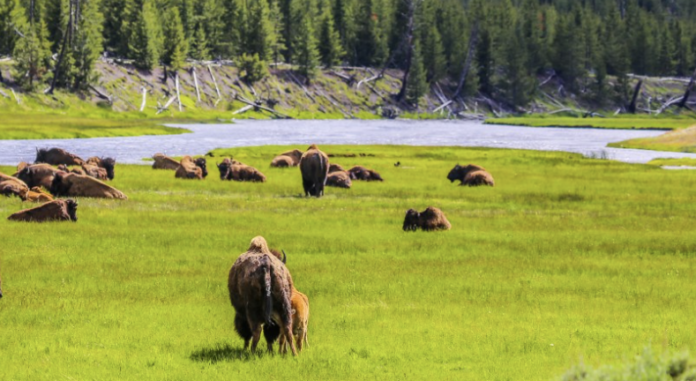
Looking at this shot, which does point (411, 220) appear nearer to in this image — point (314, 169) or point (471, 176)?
point (314, 169)

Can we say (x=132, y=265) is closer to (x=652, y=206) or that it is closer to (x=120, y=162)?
(x=652, y=206)

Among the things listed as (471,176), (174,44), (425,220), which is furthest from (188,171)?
(174,44)

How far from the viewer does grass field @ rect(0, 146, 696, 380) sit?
502 inches

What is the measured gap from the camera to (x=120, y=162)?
56250 mm

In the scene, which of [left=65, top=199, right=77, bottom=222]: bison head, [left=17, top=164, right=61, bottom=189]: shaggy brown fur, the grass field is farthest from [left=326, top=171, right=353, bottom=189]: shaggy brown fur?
[left=65, top=199, right=77, bottom=222]: bison head

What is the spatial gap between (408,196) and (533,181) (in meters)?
11.4

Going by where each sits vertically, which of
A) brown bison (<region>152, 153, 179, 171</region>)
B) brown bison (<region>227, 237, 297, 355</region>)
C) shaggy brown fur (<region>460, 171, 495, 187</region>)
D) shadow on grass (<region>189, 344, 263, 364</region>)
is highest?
brown bison (<region>227, 237, 297, 355</region>)

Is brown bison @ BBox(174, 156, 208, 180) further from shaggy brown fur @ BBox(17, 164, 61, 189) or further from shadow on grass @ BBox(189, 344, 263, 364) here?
shadow on grass @ BBox(189, 344, 263, 364)

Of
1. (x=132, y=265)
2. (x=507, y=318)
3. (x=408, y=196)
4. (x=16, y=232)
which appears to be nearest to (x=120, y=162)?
(x=408, y=196)

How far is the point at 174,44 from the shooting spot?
5886 inches

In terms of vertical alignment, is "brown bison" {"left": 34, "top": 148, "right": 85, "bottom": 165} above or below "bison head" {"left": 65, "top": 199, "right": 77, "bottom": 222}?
below

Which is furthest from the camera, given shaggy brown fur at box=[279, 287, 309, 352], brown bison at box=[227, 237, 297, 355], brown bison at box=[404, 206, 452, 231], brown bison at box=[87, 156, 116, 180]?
brown bison at box=[87, 156, 116, 180]

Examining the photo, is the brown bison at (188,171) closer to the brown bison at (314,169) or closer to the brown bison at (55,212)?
the brown bison at (314,169)

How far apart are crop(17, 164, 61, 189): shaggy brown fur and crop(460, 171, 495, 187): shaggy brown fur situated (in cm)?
2052
